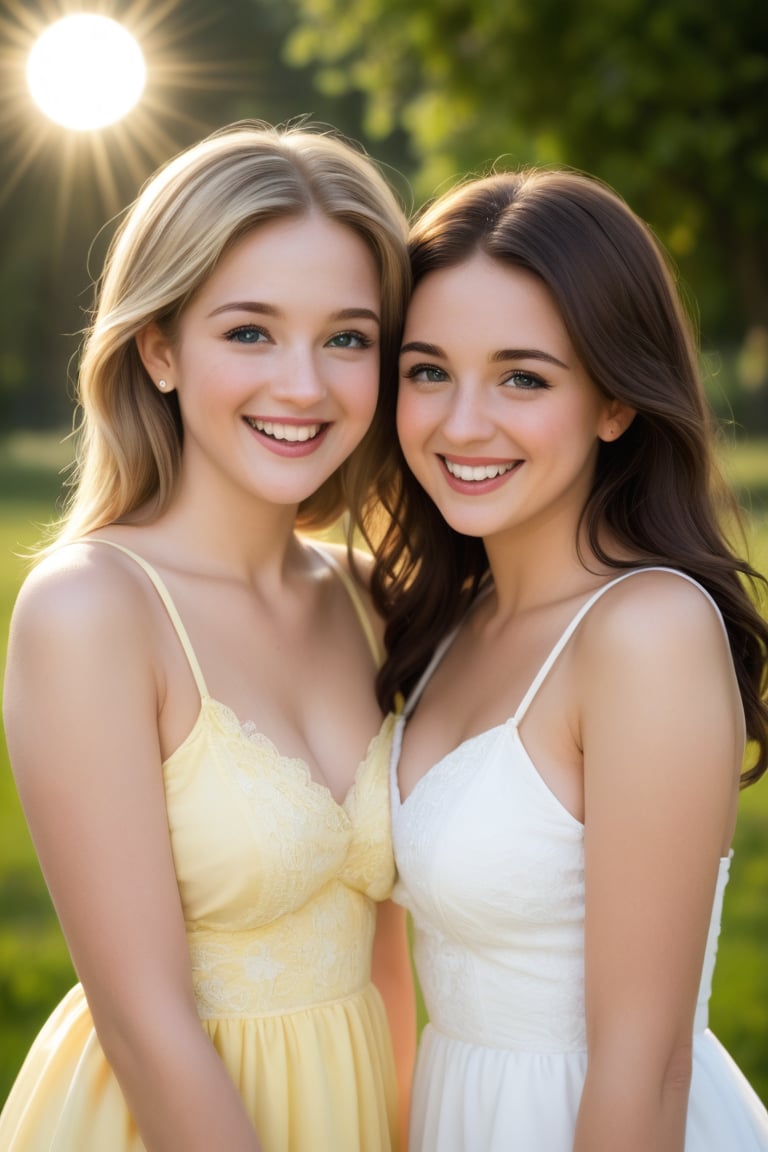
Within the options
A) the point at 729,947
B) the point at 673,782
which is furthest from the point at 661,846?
the point at 729,947

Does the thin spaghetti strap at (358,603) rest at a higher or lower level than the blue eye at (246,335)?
lower

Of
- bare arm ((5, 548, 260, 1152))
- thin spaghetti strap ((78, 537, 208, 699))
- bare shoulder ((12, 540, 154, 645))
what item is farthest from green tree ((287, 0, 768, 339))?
bare arm ((5, 548, 260, 1152))

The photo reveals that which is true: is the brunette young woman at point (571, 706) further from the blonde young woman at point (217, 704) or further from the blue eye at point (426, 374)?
the blonde young woman at point (217, 704)

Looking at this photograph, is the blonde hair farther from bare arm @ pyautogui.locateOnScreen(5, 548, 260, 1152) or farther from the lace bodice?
bare arm @ pyautogui.locateOnScreen(5, 548, 260, 1152)

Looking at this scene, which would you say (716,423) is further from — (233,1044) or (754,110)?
(754,110)

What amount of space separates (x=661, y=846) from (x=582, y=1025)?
49 centimetres

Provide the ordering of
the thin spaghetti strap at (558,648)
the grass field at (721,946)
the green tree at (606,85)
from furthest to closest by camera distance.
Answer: the green tree at (606,85), the grass field at (721,946), the thin spaghetti strap at (558,648)

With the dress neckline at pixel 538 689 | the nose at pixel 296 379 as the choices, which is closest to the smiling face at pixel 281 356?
the nose at pixel 296 379

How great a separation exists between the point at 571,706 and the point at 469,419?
2.14 ft

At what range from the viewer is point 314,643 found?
10.6 feet

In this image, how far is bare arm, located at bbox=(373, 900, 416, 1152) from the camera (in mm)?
3148

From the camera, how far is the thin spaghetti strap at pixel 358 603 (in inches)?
135

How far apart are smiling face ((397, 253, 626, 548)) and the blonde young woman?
0.14 meters

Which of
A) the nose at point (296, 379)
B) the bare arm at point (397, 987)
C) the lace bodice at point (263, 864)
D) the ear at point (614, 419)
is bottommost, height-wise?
the bare arm at point (397, 987)
